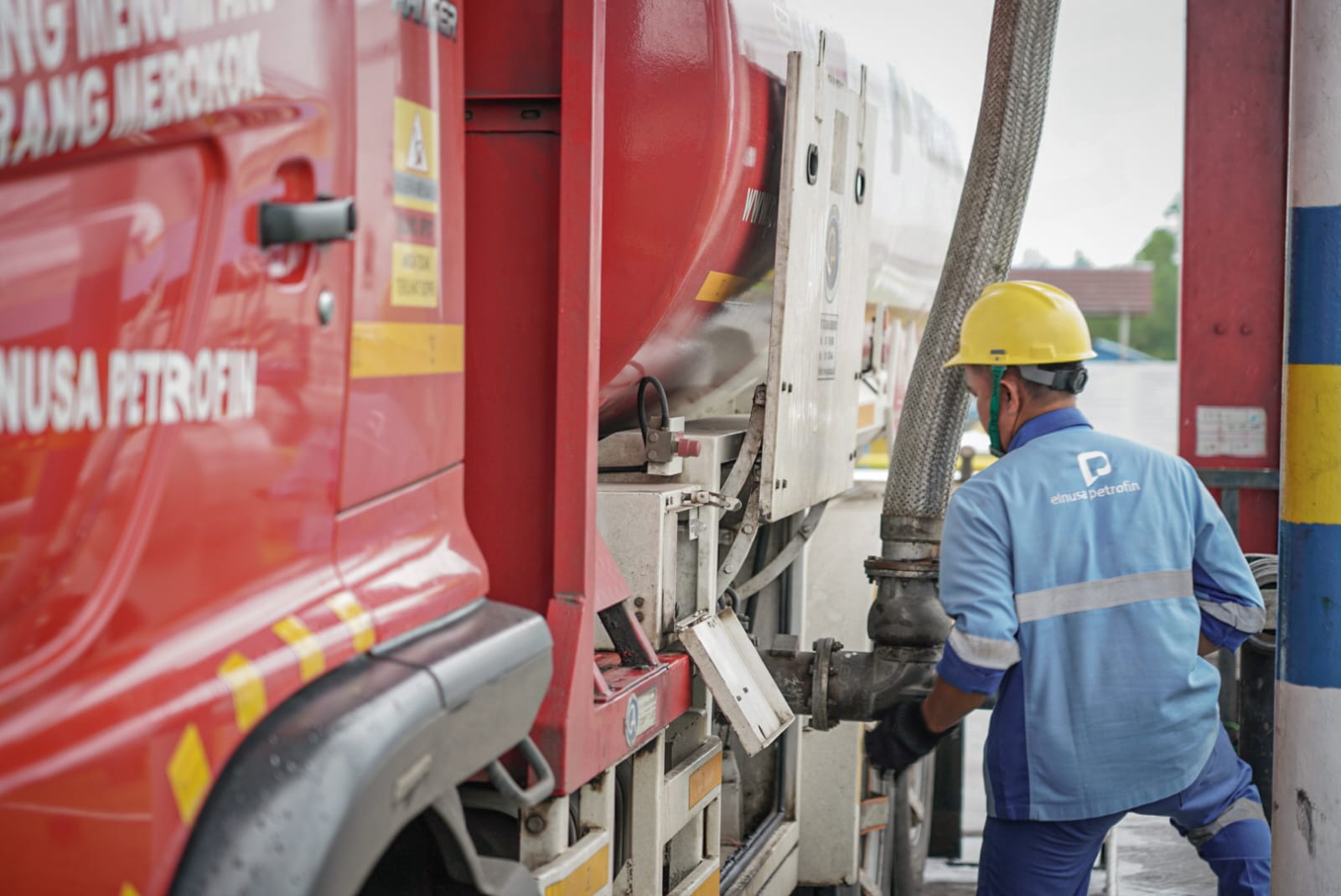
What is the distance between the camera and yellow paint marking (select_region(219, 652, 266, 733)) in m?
1.41

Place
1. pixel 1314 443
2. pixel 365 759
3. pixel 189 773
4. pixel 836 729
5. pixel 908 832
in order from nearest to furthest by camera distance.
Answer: pixel 189 773 < pixel 365 759 < pixel 1314 443 < pixel 836 729 < pixel 908 832

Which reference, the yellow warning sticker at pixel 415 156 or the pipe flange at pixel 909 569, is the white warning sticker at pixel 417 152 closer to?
the yellow warning sticker at pixel 415 156

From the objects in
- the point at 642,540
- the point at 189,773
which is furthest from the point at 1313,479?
the point at 189,773

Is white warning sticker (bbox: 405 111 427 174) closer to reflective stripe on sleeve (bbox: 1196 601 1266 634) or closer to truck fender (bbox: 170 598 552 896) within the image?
truck fender (bbox: 170 598 552 896)

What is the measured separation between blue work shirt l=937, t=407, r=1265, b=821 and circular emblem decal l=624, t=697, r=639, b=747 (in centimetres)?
61

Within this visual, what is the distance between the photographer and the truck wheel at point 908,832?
513 cm

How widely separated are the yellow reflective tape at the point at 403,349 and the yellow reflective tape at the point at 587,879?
0.91 meters

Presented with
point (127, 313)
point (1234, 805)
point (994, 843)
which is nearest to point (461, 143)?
point (127, 313)

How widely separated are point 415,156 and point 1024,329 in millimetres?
1446

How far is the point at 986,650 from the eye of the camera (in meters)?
2.59

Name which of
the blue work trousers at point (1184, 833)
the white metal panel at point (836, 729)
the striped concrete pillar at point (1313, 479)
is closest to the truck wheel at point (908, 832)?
the white metal panel at point (836, 729)

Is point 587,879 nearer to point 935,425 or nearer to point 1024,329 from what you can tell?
point 1024,329

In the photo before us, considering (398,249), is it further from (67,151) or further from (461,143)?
(67,151)

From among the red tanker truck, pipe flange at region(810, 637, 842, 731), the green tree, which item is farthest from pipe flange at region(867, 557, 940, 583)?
the green tree
